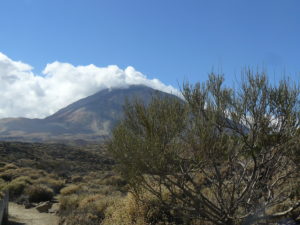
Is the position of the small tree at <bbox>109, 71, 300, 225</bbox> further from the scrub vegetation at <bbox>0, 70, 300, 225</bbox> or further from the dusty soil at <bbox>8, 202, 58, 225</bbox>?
the dusty soil at <bbox>8, 202, 58, 225</bbox>

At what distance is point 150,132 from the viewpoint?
7.29m

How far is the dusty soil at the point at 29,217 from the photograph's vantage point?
1327 cm

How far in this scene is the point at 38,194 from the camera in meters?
19.1

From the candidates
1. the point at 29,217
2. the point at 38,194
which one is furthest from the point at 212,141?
the point at 38,194

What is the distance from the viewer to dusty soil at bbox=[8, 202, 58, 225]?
1327cm

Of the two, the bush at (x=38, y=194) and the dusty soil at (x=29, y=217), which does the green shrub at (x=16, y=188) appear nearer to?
the bush at (x=38, y=194)

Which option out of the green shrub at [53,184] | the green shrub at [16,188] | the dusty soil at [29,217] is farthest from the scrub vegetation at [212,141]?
the green shrub at [53,184]

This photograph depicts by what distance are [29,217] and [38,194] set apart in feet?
15.8

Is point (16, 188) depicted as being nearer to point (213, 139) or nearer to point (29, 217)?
point (29, 217)

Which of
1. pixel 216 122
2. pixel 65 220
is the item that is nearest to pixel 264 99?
pixel 216 122

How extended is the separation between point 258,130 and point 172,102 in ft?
6.87

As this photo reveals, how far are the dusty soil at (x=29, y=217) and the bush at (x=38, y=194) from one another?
1.89m

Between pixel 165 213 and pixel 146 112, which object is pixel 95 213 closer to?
pixel 165 213

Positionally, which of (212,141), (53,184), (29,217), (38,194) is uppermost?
(212,141)
